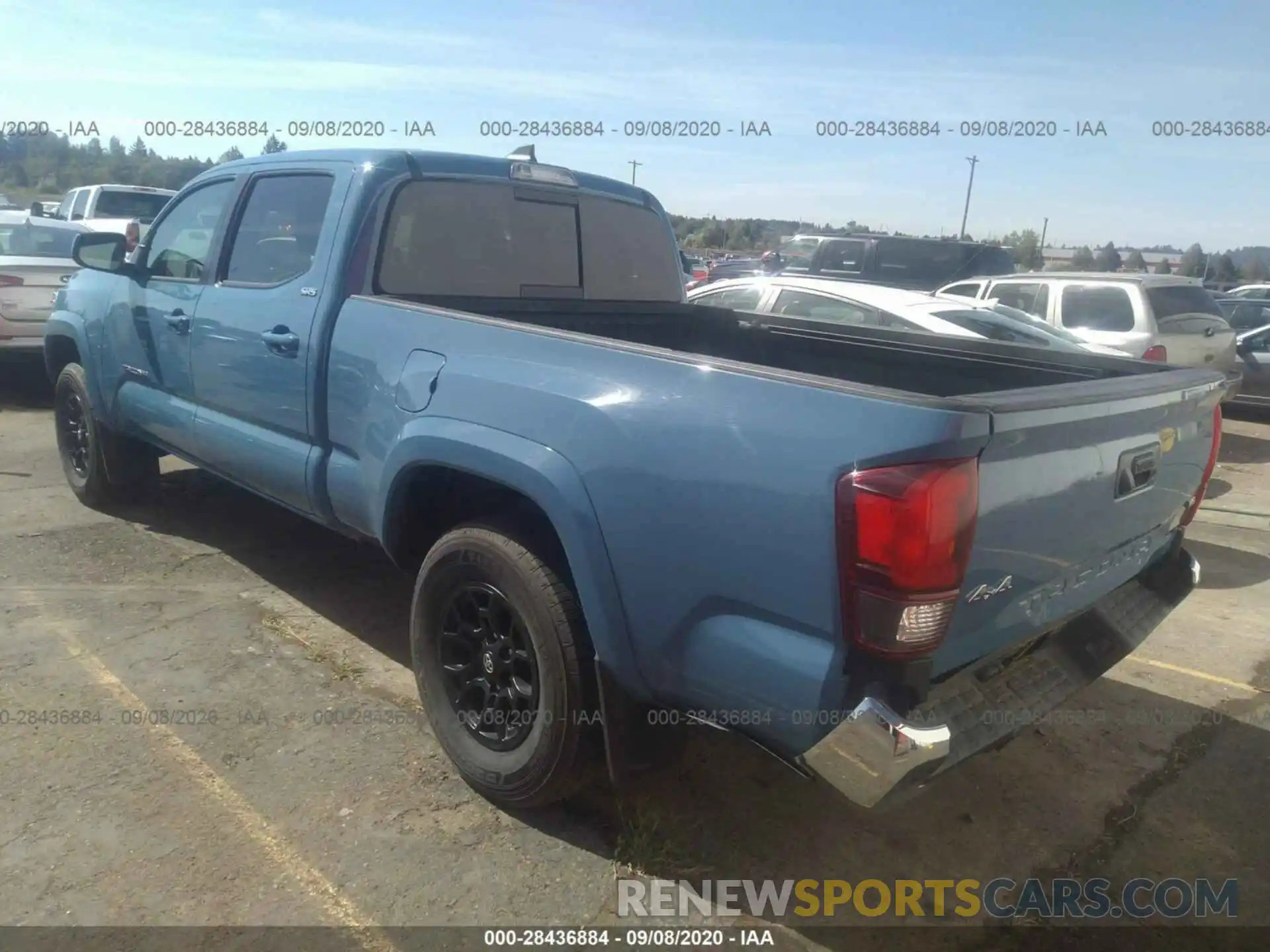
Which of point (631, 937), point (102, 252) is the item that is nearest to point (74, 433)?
point (102, 252)

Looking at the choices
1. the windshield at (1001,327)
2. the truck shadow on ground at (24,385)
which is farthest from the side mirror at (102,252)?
the windshield at (1001,327)

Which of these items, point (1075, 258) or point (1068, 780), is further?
point (1075, 258)

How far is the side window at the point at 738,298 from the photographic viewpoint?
7.71 metres

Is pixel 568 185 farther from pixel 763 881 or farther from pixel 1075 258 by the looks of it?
pixel 1075 258

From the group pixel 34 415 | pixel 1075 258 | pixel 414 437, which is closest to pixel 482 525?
pixel 414 437

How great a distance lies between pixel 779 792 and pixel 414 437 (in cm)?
166

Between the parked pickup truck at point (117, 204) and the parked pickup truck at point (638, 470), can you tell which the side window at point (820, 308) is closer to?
the parked pickup truck at point (638, 470)

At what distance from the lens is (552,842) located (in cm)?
299

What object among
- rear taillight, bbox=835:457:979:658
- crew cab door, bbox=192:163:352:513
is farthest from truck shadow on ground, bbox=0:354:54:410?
rear taillight, bbox=835:457:979:658

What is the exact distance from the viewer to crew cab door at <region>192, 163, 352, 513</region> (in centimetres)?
377

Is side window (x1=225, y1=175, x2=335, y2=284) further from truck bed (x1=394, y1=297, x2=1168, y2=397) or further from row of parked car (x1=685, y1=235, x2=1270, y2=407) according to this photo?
row of parked car (x1=685, y1=235, x2=1270, y2=407)

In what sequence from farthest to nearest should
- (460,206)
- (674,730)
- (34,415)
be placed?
(34,415) < (460,206) < (674,730)

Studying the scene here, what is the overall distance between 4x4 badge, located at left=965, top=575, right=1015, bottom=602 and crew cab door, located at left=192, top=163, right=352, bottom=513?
247 centimetres

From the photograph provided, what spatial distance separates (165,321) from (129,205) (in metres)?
14.4
